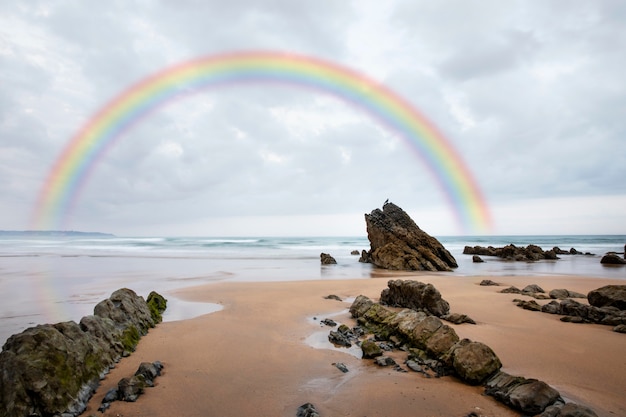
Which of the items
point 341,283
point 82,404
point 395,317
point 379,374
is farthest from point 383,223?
point 82,404

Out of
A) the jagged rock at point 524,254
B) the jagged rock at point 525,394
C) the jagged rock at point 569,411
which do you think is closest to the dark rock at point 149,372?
the jagged rock at point 525,394

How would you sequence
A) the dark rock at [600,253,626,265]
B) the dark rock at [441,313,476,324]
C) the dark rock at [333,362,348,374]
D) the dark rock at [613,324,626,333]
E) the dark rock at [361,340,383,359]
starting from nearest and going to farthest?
the dark rock at [333,362,348,374], the dark rock at [361,340,383,359], the dark rock at [613,324,626,333], the dark rock at [441,313,476,324], the dark rock at [600,253,626,265]

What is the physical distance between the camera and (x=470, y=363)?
5516 millimetres

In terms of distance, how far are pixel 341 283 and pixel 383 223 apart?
50.7 ft

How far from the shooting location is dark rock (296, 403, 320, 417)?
4.59 meters

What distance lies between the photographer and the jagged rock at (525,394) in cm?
443

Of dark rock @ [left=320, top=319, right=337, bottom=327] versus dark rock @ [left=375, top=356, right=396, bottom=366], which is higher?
dark rock @ [left=375, top=356, right=396, bottom=366]

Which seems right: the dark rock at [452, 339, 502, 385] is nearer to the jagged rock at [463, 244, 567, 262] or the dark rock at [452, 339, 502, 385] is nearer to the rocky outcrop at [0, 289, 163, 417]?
the rocky outcrop at [0, 289, 163, 417]

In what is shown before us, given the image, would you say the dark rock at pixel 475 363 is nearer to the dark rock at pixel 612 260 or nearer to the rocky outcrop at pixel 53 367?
the rocky outcrop at pixel 53 367

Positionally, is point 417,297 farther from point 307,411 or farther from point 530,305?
point 307,411

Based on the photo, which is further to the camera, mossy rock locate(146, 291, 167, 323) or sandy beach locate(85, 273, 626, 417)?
mossy rock locate(146, 291, 167, 323)

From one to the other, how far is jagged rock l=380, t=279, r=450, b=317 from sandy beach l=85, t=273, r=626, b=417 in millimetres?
1021

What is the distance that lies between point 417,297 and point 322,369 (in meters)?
5.13

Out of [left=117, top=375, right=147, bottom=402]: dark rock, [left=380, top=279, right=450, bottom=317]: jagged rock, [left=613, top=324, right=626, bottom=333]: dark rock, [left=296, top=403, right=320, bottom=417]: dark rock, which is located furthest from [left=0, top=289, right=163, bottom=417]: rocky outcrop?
[left=613, top=324, right=626, bottom=333]: dark rock
